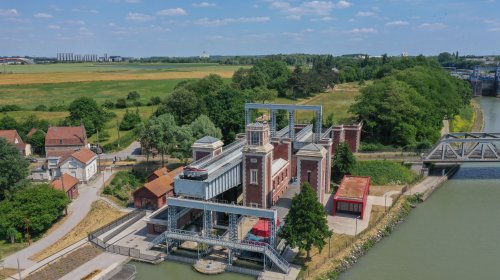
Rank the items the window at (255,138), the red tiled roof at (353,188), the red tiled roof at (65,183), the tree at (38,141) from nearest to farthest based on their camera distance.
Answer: the window at (255,138)
the red tiled roof at (353,188)
the red tiled roof at (65,183)
the tree at (38,141)

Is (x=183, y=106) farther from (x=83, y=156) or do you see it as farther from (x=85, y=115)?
(x=83, y=156)

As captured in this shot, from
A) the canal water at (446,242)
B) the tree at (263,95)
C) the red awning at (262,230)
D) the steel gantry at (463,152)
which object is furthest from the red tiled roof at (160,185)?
the tree at (263,95)

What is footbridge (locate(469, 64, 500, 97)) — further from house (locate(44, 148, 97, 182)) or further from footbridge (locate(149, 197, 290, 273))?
footbridge (locate(149, 197, 290, 273))

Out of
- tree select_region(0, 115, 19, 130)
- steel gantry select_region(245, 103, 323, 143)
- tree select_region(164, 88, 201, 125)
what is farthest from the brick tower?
tree select_region(0, 115, 19, 130)

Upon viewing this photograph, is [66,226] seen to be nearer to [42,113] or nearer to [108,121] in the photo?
[108,121]

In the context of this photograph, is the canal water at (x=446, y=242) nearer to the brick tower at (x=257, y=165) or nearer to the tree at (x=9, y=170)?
the brick tower at (x=257, y=165)

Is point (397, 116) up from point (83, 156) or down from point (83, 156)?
up

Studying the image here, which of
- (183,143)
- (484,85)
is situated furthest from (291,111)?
(484,85)
